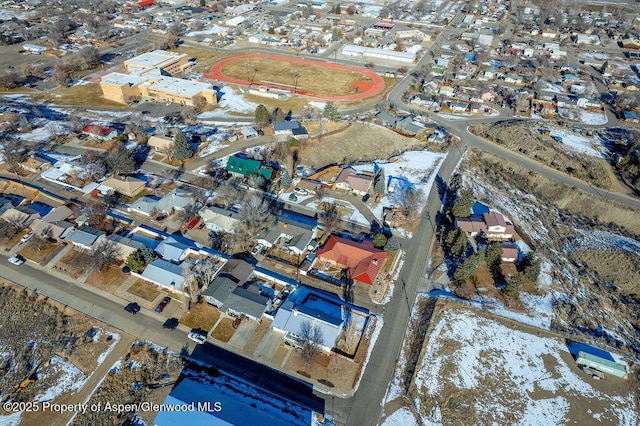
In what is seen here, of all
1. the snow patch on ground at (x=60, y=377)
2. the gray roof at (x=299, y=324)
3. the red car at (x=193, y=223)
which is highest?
the gray roof at (x=299, y=324)

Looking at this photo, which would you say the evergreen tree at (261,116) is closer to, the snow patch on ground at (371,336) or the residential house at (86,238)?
the residential house at (86,238)

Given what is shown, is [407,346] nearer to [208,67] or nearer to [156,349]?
[156,349]

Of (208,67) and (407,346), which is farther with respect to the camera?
(208,67)

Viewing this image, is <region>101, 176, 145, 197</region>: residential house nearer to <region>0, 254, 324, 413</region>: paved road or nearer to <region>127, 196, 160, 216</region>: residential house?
<region>127, 196, 160, 216</region>: residential house

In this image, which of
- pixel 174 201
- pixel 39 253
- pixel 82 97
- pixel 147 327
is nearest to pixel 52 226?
pixel 39 253

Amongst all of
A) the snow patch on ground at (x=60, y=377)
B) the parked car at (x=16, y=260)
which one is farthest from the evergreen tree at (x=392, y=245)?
the parked car at (x=16, y=260)

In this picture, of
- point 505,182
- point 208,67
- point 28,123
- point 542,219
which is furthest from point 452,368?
point 208,67
